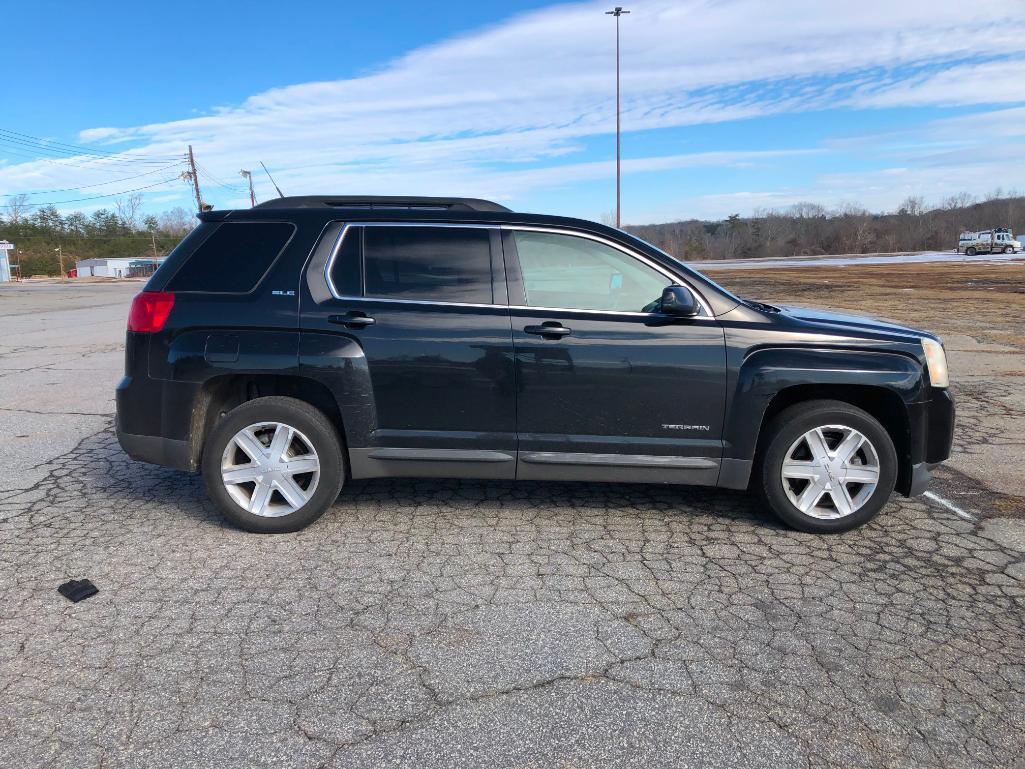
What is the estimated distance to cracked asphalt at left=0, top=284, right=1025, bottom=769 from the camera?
2.46 m

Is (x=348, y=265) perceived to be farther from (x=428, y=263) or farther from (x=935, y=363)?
(x=935, y=363)

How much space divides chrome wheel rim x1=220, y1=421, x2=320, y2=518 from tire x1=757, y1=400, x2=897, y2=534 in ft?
8.49

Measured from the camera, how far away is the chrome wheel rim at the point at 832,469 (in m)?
4.12

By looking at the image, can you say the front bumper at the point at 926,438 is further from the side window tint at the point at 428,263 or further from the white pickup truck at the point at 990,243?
the white pickup truck at the point at 990,243

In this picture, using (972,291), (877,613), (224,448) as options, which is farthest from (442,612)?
(972,291)

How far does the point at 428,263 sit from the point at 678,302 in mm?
1411

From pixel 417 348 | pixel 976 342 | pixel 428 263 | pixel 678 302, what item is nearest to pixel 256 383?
pixel 417 348

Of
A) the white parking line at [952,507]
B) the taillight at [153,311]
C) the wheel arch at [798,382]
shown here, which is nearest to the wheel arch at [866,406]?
the wheel arch at [798,382]

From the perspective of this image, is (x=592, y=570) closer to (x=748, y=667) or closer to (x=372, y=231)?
(x=748, y=667)

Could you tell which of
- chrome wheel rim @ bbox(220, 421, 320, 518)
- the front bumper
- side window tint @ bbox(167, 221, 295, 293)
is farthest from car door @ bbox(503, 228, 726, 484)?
side window tint @ bbox(167, 221, 295, 293)

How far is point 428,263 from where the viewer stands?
4219 millimetres

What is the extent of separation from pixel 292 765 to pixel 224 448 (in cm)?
220

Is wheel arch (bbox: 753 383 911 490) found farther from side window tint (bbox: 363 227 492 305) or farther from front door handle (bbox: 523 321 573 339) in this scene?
side window tint (bbox: 363 227 492 305)

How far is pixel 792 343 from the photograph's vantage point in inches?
160
